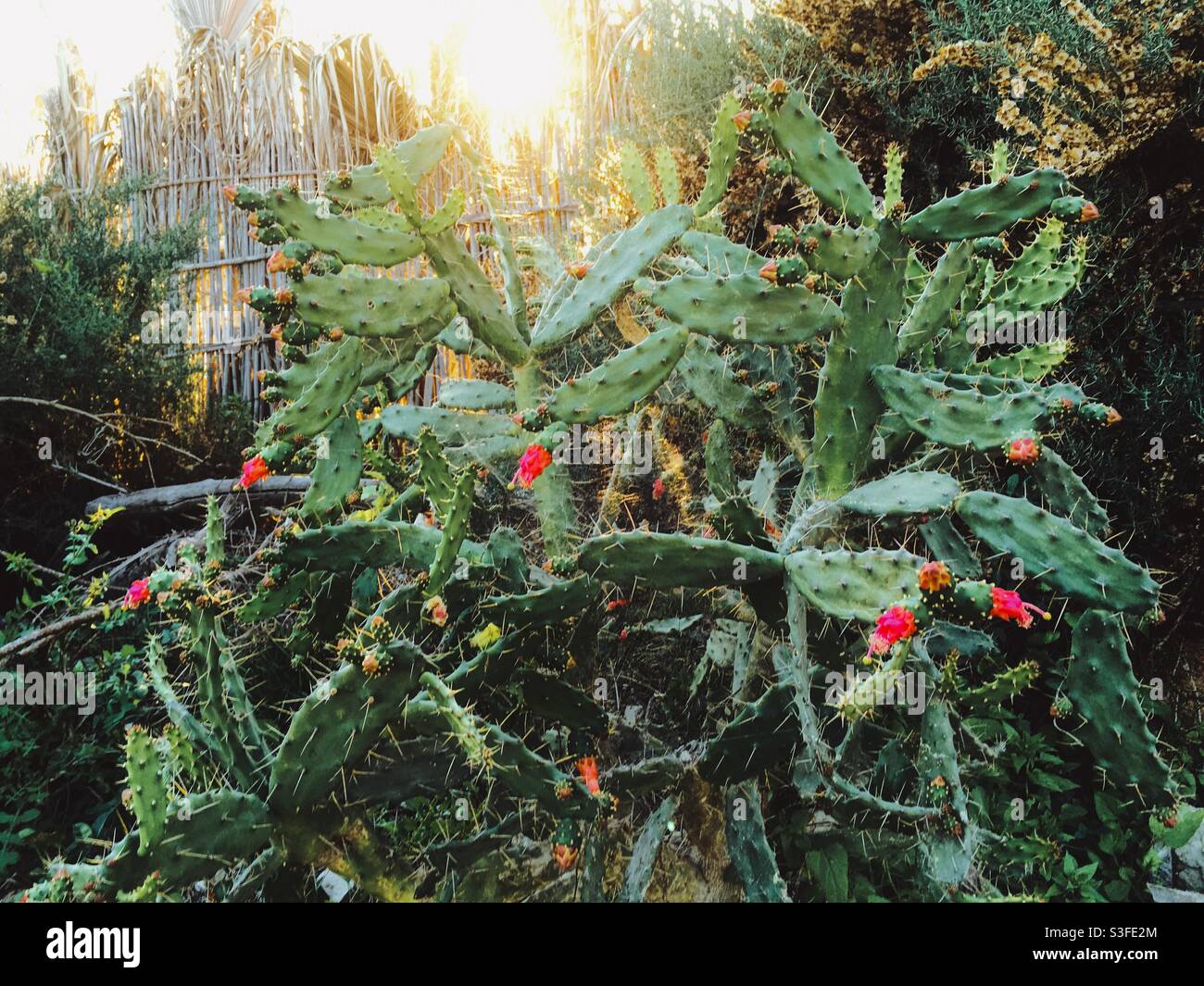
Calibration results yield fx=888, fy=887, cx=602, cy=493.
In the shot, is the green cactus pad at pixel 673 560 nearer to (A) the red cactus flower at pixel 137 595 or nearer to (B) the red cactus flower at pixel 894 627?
(B) the red cactus flower at pixel 894 627

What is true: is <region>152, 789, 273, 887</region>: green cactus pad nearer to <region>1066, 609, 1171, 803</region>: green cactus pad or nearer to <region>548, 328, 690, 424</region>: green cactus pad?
<region>548, 328, 690, 424</region>: green cactus pad

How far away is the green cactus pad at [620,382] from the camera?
5.46 ft

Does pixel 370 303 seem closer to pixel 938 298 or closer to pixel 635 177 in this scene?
pixel 635 177

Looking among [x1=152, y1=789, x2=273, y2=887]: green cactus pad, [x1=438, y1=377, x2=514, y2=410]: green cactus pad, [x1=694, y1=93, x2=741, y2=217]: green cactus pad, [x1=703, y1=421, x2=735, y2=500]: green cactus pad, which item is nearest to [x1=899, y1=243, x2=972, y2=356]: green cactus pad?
[x1=703, y1=421, x2=735, y2=500]: green cactus pad

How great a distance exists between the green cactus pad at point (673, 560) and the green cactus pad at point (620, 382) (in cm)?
26

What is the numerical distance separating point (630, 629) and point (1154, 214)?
1.87m

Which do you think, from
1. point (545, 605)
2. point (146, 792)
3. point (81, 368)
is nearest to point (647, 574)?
point (545, 605)

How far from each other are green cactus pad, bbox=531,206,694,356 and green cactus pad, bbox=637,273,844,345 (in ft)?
0.92

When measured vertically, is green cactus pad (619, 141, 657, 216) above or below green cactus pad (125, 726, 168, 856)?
above

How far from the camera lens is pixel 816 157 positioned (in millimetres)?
1634

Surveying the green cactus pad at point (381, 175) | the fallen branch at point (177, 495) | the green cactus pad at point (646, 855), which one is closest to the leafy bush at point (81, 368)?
the fallen branch at point (177, 495)

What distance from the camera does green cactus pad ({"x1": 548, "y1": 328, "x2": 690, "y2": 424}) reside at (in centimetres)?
167

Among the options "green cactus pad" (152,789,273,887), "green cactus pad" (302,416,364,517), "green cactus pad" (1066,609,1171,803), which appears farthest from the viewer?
"green cactus pad" (302,416,364,517)

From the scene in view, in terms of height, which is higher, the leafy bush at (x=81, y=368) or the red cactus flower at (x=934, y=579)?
the leafy bush at (x=81, y=368)
